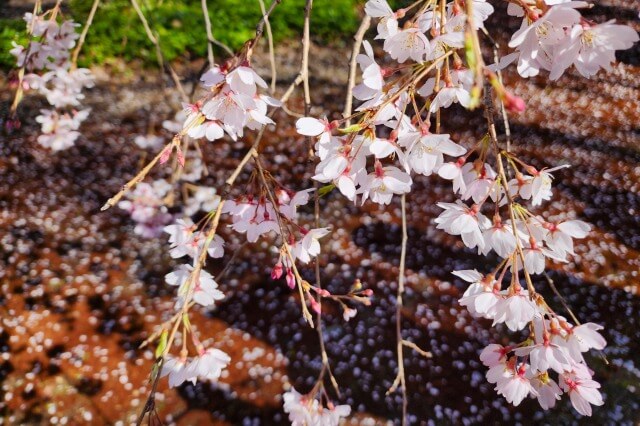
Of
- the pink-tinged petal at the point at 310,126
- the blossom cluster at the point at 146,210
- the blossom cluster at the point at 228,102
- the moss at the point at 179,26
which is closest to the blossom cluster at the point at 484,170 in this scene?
the pink-tinged petal at the point at 310,126

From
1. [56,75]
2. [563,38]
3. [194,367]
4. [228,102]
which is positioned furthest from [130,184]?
[56,75]

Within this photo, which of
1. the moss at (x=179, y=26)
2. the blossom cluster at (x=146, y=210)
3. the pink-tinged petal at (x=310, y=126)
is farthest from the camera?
the moss at (x=179, y=26)

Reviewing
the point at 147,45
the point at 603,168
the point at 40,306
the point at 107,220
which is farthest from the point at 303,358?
the point at 147,45

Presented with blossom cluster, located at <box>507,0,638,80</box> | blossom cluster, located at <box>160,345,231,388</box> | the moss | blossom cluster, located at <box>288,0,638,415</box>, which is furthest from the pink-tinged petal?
the moss

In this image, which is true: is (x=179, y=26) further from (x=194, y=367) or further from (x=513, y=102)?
(x=513, y=102)

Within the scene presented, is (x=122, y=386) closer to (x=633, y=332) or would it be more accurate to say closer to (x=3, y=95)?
(x=633, y=332)

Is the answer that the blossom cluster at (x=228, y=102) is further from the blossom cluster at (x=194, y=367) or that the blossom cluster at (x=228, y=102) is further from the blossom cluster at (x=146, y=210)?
the blossom cluster at (x=146, y=210)

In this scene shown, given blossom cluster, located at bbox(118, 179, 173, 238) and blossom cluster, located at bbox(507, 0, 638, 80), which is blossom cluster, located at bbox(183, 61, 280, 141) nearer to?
blossom cluster, located at bbox(507, 0, 638, 80)

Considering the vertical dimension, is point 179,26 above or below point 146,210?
above
